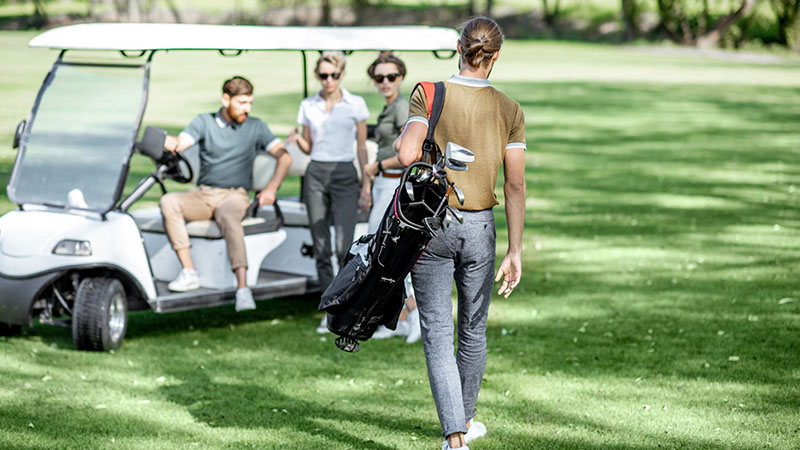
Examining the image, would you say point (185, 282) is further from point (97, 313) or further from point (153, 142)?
point (153, 142)

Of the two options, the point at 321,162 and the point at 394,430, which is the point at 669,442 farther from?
the point at 321,162

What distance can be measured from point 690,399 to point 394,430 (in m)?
1.52

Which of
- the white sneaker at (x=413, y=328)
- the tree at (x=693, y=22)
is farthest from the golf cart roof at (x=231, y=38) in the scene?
the tree at (x=693, y=22)

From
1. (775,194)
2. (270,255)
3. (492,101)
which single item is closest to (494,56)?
(492,101)

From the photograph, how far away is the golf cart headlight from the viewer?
5633 millimetres

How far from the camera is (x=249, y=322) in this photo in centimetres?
671

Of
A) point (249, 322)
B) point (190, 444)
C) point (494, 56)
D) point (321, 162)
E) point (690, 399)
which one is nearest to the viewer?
point (494, 56)

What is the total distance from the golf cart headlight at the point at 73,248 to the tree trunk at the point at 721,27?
50591 millimetres

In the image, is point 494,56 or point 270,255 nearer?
point 494,56

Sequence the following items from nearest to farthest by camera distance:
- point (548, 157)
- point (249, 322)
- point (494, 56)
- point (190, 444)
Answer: point (494, 56) < point (190, 444) < point (249, 322) < point (548, 157)

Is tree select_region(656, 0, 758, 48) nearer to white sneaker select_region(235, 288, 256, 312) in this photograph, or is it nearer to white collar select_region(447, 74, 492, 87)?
white sneaker select_region(235, 288, 256, 312)

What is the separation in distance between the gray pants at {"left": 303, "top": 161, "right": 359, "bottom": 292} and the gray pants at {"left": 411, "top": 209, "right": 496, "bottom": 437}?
2.37 meters

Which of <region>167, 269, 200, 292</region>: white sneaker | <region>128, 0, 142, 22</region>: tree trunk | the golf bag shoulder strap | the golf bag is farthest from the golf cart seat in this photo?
<region>128, 0, 142, 22</region>: tree trunk

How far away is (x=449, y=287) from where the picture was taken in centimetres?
388
